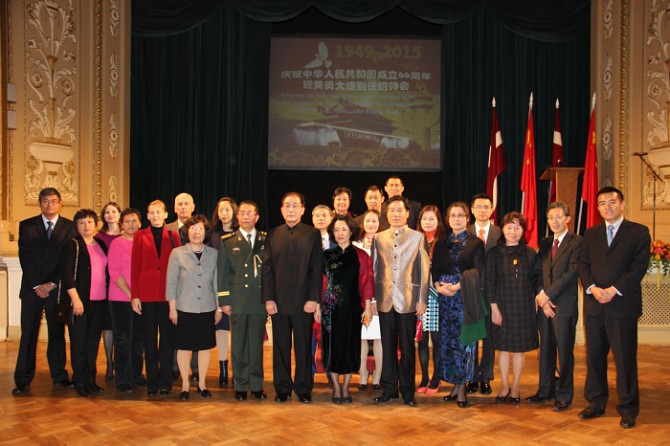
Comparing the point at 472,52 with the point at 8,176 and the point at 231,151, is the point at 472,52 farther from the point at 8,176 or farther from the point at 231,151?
the point at 8,176

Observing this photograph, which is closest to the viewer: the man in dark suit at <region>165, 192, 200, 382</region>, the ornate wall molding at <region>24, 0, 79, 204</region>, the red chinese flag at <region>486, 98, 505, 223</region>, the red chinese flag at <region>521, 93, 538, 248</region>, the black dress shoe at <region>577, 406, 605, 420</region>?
the black dress shoe at <region>577, 406, 605, 420</region>

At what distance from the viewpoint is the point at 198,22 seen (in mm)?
8344

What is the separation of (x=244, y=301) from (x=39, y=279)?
4.97 feet

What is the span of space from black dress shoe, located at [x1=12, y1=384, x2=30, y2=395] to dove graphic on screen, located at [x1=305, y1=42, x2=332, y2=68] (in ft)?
19.4

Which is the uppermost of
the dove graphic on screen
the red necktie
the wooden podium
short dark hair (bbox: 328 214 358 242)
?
the dove graphic on screen

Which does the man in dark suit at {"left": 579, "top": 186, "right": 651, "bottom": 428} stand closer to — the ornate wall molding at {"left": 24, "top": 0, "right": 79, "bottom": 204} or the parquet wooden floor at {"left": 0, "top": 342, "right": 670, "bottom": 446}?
the parquet wooden floor at {"left": 0, "top": 342, "right": 670, "bottom": 446}

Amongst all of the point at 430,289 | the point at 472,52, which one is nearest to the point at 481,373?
the point at 430,289

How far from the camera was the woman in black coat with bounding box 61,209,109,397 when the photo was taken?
167 inches

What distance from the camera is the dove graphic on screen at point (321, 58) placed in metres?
8.76

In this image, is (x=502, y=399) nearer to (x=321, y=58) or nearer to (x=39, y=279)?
(x=39, y=279)

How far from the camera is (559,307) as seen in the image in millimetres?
3918

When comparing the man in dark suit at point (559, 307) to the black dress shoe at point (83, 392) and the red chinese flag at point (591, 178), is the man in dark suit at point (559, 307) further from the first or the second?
the red chinese flag at point (591, 178)

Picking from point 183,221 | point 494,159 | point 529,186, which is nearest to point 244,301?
point 183,221

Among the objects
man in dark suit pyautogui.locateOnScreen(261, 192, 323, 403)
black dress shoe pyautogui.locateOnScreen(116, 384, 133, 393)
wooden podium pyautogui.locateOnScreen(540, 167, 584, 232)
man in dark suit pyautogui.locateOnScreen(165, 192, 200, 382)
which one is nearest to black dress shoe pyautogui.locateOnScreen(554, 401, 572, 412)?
man in dark suit pyautogui.locateOnScreen(261, 192, 323, 403)
